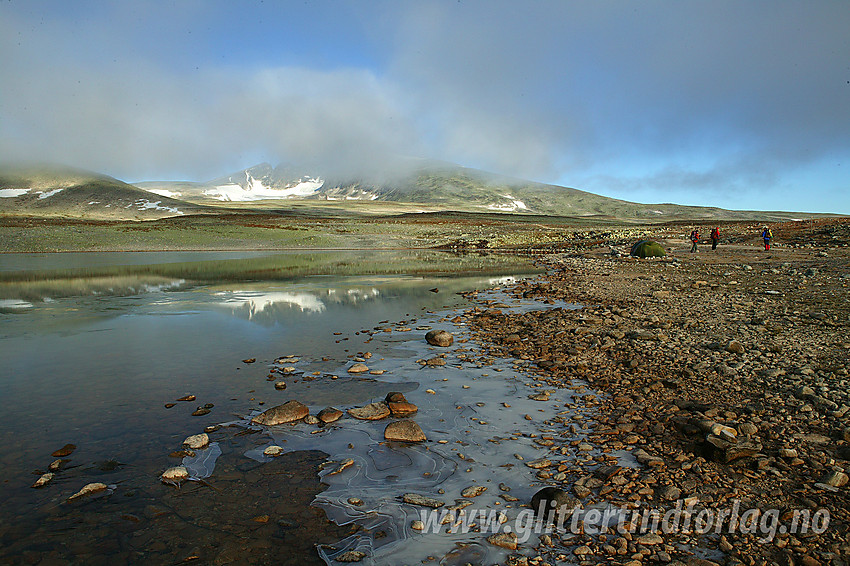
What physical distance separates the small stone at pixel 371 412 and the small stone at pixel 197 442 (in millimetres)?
2434

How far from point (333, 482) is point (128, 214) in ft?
535

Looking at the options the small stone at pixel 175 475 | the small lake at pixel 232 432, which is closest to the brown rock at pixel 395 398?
the small lake at pixel 232 432

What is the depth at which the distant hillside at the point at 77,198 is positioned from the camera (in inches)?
5610

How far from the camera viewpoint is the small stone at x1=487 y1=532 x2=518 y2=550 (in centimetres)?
513

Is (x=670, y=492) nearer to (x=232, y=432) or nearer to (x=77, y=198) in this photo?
(x=232, y=432)

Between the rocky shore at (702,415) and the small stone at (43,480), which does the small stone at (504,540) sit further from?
the small stone at (43,480)

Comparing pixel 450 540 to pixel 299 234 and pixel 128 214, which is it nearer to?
pixel 299 234

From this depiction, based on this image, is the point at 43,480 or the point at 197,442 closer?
the point at 43,480

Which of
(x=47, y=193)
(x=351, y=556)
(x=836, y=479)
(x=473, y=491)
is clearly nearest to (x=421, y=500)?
(x=473, y=491)

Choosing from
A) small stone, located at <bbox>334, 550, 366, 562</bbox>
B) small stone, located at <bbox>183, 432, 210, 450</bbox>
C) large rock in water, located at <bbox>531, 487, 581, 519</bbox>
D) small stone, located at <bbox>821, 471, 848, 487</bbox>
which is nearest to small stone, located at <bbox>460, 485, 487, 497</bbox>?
large rock in water, located at <bbox>531, 487, 581, 519</bbox>

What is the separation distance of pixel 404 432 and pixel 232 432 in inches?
113

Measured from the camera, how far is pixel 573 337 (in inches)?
520

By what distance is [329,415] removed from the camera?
8.55 meters

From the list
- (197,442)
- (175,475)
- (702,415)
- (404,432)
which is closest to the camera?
(175,475)
